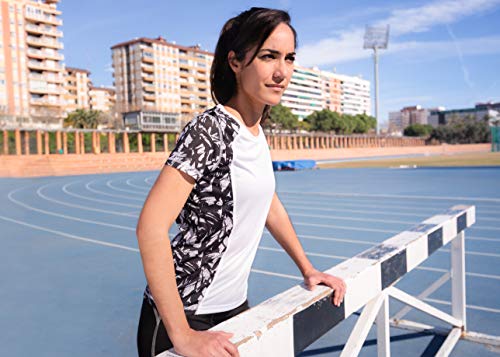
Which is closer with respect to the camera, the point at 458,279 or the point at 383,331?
the point at 383,331

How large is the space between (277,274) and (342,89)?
159120 mm

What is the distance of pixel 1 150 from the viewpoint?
1426 inches

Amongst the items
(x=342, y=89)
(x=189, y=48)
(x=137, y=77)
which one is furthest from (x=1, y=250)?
(x=342, y=89)

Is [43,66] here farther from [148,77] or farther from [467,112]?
[467,112]

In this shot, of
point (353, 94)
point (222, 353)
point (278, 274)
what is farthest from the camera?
point (353, 94)

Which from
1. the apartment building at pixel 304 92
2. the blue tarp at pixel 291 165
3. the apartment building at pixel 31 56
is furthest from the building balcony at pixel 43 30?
the apartment building at pixel 304 92

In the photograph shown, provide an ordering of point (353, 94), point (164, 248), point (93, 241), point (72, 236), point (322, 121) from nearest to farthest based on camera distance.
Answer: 1. point (164, 248)
2. point (93, 241)
3. point (72, 236)
4. point (322, 121)
5. point (353, 94)

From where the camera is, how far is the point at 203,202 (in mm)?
1379

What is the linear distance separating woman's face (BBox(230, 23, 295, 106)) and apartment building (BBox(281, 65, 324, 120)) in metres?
129

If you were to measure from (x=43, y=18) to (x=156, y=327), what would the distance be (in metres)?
74.1

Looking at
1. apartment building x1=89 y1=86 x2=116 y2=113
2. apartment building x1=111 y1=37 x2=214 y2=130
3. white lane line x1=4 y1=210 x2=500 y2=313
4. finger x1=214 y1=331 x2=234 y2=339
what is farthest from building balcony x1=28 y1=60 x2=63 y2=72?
finger x1=214 y1=331 x2=234 y2=339

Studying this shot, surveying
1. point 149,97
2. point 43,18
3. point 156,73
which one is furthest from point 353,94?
point 43,18

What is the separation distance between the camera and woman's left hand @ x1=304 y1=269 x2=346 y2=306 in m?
1.51

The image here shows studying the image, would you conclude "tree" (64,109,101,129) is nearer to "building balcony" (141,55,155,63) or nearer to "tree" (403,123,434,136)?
"building balcony" (141,55,155,63)
